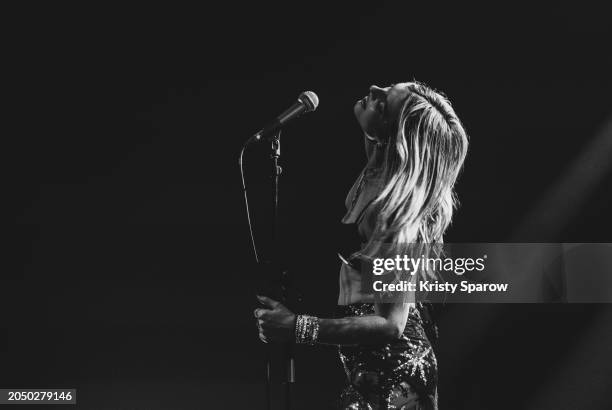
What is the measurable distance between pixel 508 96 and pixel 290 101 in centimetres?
84

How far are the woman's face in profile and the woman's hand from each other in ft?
1.91

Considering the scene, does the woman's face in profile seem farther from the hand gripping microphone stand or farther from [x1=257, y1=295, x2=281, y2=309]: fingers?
[x1=257, y1=295, x2=281, y2=309]: fingers

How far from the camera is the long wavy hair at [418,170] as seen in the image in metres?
1.45

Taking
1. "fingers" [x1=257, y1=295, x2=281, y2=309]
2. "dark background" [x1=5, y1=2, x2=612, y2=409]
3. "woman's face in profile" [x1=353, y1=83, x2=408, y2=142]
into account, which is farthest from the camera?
"dark background" [x1=5, y1=2, x2=612, y2=409]

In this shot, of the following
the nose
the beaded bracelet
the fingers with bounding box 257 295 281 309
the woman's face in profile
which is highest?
the nose

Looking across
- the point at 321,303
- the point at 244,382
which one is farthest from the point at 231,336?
the point at 321,303

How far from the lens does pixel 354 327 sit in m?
1.39

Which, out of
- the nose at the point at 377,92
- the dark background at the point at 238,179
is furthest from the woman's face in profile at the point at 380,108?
the dark background at the point at 238,179

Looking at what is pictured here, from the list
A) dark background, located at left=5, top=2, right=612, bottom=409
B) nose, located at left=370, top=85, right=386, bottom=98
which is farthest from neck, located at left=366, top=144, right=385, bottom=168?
dark background, located at left=5, top=2, right=612, bottom=409

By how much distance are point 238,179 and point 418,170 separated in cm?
94

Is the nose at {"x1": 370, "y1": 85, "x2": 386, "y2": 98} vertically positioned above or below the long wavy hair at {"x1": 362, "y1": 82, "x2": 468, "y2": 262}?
above

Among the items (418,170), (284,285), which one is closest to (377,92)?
(418,170)

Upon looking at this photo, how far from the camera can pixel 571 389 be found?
219cm

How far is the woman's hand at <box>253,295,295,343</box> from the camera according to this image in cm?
143
